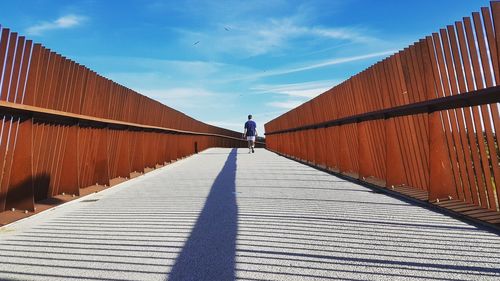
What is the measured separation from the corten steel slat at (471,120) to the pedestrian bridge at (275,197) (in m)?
0.02

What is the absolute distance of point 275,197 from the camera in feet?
20.8

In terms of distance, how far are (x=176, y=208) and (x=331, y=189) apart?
9.59 ft

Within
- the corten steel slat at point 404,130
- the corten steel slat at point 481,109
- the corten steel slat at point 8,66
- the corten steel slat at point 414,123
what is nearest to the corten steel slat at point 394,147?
the corten steel slat at point 404,130

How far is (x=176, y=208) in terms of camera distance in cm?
546

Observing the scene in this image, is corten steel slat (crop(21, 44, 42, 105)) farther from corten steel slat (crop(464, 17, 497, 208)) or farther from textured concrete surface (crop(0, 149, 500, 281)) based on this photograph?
corten steel slat (crop(464, 17, 497, 208))

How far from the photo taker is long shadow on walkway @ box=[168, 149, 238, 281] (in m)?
2.84

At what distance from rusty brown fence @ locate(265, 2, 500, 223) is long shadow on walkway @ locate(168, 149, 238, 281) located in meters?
2.55

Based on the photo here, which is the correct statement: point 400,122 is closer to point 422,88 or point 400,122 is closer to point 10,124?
point 422,88

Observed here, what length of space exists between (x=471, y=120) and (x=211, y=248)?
3.40 meters

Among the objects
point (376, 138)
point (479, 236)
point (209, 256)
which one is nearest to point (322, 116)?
point (376, 138)

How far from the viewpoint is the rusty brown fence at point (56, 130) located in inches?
193

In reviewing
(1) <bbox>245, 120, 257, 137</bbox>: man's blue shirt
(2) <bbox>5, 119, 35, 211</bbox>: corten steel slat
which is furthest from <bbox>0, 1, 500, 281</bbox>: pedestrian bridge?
(1) <bbox>245, 120, 257, 137</bbox>: man's blue shirt

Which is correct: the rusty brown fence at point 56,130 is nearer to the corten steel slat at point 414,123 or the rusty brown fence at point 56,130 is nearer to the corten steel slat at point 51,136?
the corten steel slat at point 51,136

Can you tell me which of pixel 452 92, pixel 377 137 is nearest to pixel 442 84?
pixel 452 92
